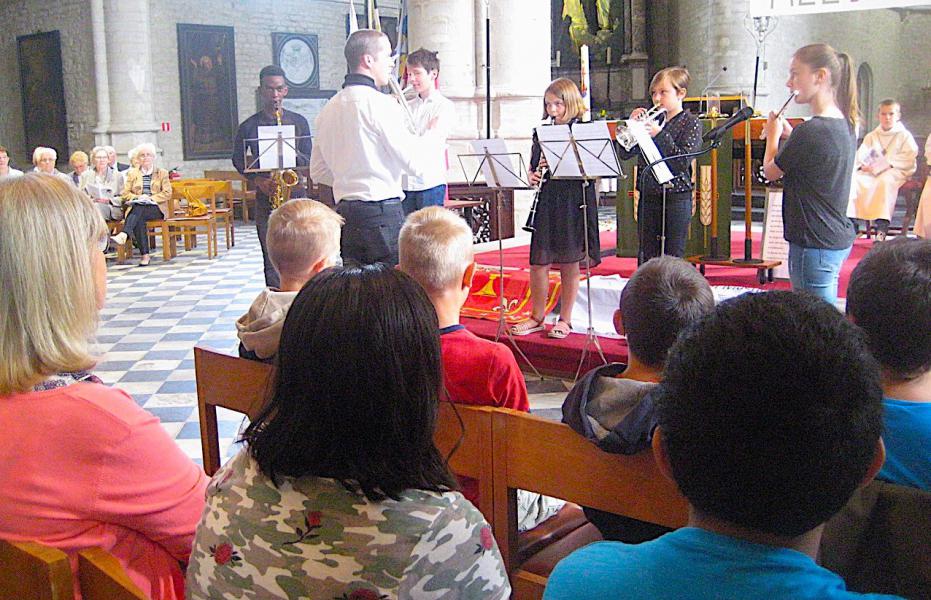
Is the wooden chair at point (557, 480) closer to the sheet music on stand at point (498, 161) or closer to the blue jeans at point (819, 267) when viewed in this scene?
the blue jeans at point (819, 267)

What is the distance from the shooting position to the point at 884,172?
8.28 m

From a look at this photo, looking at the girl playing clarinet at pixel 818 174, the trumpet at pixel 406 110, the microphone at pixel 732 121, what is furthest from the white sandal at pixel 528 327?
the girl playing clarinet at pixel 818 174

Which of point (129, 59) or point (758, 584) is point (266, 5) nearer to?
point (129, 59)

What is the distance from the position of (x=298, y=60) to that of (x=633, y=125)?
43.8 ft

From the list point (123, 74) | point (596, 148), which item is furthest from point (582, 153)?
point (123, 74)

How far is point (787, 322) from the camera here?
94 centimetres

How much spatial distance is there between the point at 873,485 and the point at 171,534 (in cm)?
112

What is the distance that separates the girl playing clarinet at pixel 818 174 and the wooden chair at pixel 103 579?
3.05 m

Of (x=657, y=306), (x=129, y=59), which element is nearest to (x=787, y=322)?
(x=657, y=306)

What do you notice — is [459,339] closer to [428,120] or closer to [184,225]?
[428,120]

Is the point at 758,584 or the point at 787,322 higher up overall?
the point at 787,322

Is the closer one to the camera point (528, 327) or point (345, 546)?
point (345, 546)

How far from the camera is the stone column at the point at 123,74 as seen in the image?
14.1 meters

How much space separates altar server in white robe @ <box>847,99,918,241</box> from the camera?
27.1 ft
